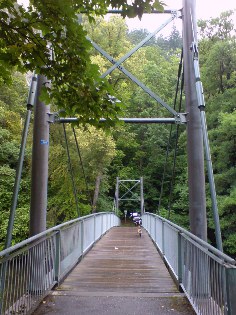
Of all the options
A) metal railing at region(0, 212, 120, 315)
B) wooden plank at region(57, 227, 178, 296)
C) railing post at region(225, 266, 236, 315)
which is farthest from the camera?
wooden plank at region(57, 227, 178, 296)

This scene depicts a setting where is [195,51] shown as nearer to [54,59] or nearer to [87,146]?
[54,59]

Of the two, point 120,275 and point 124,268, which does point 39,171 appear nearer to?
point 120,275

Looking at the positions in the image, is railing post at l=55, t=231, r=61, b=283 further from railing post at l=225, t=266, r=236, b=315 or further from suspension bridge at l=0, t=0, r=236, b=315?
railing post at l=225, t=266, r=236, b=315

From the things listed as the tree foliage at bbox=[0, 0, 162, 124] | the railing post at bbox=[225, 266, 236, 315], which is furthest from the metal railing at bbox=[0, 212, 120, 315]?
the railing post at bbox=[225, 266, 236, 315]

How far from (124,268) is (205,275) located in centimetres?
354

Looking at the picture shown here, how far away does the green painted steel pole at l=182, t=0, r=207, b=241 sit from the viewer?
16.9ft

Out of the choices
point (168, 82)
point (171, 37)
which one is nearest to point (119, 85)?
Answer: point (168, 82)

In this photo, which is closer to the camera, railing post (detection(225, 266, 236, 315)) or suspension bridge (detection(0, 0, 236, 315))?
railing post (detection(225, 266, 236, 315))

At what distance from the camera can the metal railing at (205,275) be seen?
2832 millimetres

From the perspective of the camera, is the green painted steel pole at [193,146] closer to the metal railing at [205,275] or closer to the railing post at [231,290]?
the metal railing at [205,275]

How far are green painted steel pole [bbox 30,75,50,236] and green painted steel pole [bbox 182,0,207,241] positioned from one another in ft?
7.16

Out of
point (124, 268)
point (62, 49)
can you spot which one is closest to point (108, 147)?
point (124, 268)

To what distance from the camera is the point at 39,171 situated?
5320 millimetres

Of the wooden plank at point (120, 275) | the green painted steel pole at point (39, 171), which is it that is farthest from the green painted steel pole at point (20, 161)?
the wooden plank at point (120, 275)
